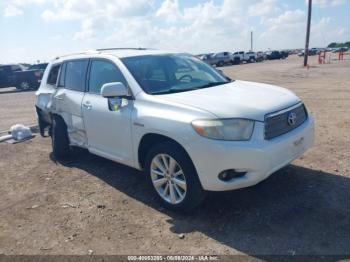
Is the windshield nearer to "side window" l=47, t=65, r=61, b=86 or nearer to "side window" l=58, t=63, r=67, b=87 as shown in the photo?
"side window" l=58, t=63, r=67, b=87

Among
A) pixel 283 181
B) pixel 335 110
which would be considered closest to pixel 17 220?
pixel 283 181

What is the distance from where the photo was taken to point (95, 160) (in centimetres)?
643

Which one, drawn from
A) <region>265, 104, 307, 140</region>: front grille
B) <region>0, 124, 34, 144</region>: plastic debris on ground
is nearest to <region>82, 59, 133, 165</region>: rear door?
<region>265, 104, 307, 140</region>: front grille

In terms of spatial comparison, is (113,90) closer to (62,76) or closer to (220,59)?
(62,76)

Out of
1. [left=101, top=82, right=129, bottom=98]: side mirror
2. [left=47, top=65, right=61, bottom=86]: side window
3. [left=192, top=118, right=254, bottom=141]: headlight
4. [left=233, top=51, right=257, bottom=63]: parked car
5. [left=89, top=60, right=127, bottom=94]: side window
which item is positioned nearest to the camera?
[left=192, top=118, right=254, bottom=141]: headlight

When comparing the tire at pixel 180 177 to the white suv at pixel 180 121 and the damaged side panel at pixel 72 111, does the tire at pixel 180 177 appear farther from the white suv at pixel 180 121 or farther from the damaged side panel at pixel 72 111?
the damaged side panel at pixel 72 111

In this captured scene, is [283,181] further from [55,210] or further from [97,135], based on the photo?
[55,210]

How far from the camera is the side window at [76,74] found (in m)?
5.53

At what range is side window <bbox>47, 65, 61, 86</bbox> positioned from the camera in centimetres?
646

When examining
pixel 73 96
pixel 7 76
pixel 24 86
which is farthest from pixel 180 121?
pixel 7 76

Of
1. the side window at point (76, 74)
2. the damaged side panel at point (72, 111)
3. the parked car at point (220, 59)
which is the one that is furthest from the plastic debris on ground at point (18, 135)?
the parked car at point (220, 59)

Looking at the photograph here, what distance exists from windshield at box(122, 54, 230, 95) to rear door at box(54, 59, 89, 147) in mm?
1041

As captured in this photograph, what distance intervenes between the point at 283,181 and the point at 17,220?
335 cm

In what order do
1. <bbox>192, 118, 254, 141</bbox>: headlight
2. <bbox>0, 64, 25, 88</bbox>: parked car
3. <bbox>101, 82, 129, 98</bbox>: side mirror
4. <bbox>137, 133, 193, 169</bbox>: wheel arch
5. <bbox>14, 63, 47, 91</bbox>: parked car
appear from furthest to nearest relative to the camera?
<bbox>0, 64, 25, 88</bbox>: parked car < <bbox>14, 63, 47, 91</bbox>: parked car < <bbox>101, 82, 129, 98</bbox>: side mirror < <bbox>137, 133, 193, 169</bbox>: wheel arch < <bbox>192, 118, 254, 141</bbox>: headlight
